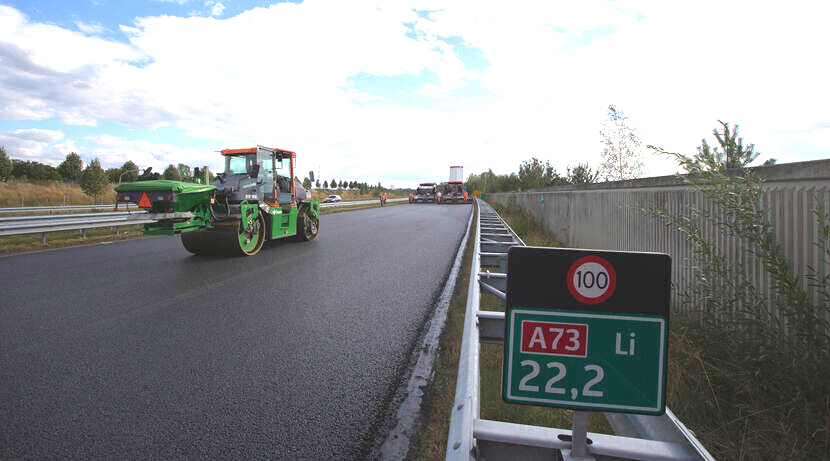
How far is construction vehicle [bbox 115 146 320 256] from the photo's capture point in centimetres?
932

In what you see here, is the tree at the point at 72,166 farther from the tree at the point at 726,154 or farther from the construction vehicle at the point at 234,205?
the tree at the point at 726,154

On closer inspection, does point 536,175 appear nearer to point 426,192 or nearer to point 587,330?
point 426,192


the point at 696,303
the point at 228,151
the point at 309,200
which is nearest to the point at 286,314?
the point at 696,303

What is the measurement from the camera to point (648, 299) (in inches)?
66.3

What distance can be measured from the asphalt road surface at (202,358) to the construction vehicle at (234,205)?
4.74 feet

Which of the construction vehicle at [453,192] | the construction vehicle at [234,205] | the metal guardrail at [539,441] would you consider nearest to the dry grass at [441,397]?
the metal guardrail at [539,441]

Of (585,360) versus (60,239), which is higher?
(585,360)

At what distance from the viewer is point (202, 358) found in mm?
4160

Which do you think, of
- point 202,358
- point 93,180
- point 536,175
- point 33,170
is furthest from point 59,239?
point 33,170

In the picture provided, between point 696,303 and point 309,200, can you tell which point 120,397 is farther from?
point 309,200

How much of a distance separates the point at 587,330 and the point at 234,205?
403 inches

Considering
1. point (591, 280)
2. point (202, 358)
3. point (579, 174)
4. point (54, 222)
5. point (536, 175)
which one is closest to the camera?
point (591, 280)

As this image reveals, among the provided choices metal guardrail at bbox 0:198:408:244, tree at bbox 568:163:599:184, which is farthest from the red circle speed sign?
tree at bbox 568:163:599:184

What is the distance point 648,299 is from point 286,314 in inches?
183
